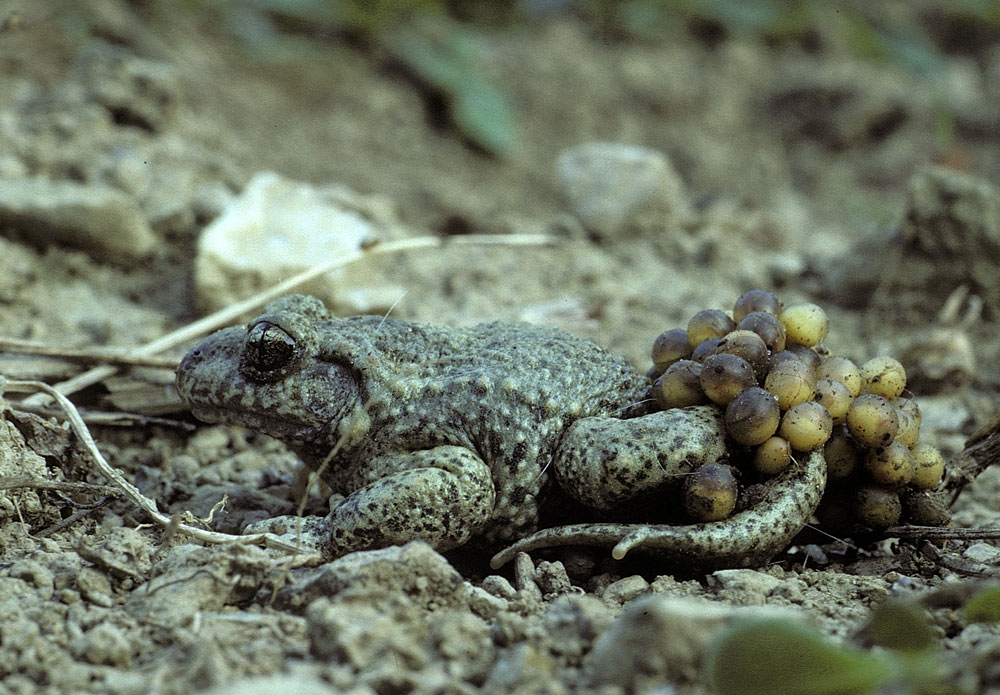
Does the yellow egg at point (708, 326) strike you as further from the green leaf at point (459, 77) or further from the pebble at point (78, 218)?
the green leaf at point (459, 77)

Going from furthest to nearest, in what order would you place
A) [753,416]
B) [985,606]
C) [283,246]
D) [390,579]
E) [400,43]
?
[400,43]
[283,246]
[753,416]
[390,579]
[985,606]

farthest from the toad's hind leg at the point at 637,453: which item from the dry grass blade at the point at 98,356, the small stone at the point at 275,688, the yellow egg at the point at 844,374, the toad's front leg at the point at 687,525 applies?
the dry grass blade at the point at 98,356

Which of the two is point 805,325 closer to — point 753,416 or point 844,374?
point 844,374

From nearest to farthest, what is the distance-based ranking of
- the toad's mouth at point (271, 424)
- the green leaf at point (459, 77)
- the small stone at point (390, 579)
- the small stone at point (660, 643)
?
the small stone at point (660, 643), the small stone at point (390, 579), the toad's mouth at point (271, 424), the green leaf at point (459, 77)

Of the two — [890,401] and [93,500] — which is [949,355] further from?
[93,500]

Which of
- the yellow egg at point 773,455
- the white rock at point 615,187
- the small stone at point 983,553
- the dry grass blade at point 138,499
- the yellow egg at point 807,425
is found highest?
the white rock at point 615,187

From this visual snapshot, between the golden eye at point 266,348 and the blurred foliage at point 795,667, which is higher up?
the golden eye at point 266,348

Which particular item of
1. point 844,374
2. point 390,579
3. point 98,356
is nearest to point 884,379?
point 844,374
